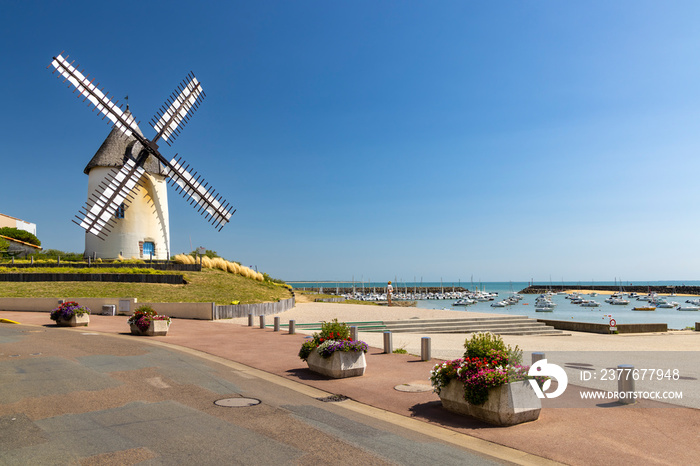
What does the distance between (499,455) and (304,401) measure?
4834mm

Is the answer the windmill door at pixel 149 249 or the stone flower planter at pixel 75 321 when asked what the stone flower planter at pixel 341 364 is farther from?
the windmill door at pixel 149 249

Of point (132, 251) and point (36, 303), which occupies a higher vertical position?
point (132, 251)

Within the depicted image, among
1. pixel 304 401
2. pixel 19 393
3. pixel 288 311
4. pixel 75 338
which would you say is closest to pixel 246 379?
pixel 304 401

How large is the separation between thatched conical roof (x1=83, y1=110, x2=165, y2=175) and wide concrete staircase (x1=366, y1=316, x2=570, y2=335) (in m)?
31.6

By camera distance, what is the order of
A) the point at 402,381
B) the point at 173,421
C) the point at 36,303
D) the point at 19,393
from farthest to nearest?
1. the point at 36,303
2. the point at 402,381
3. the point at 19,393
4. the point at 173,421

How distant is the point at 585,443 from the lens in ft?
24.3

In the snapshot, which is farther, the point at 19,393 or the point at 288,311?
the point at 288,311

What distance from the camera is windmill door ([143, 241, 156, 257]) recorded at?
4626 cm

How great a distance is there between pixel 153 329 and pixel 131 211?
1084 inches

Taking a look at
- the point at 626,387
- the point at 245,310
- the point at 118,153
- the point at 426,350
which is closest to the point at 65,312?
the point at 245,310

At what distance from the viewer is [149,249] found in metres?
46.8

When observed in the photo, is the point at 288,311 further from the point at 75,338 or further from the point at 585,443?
the point at 585,443

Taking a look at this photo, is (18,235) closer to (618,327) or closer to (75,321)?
(75,321)

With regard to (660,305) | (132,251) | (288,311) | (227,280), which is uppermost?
(132,251)
